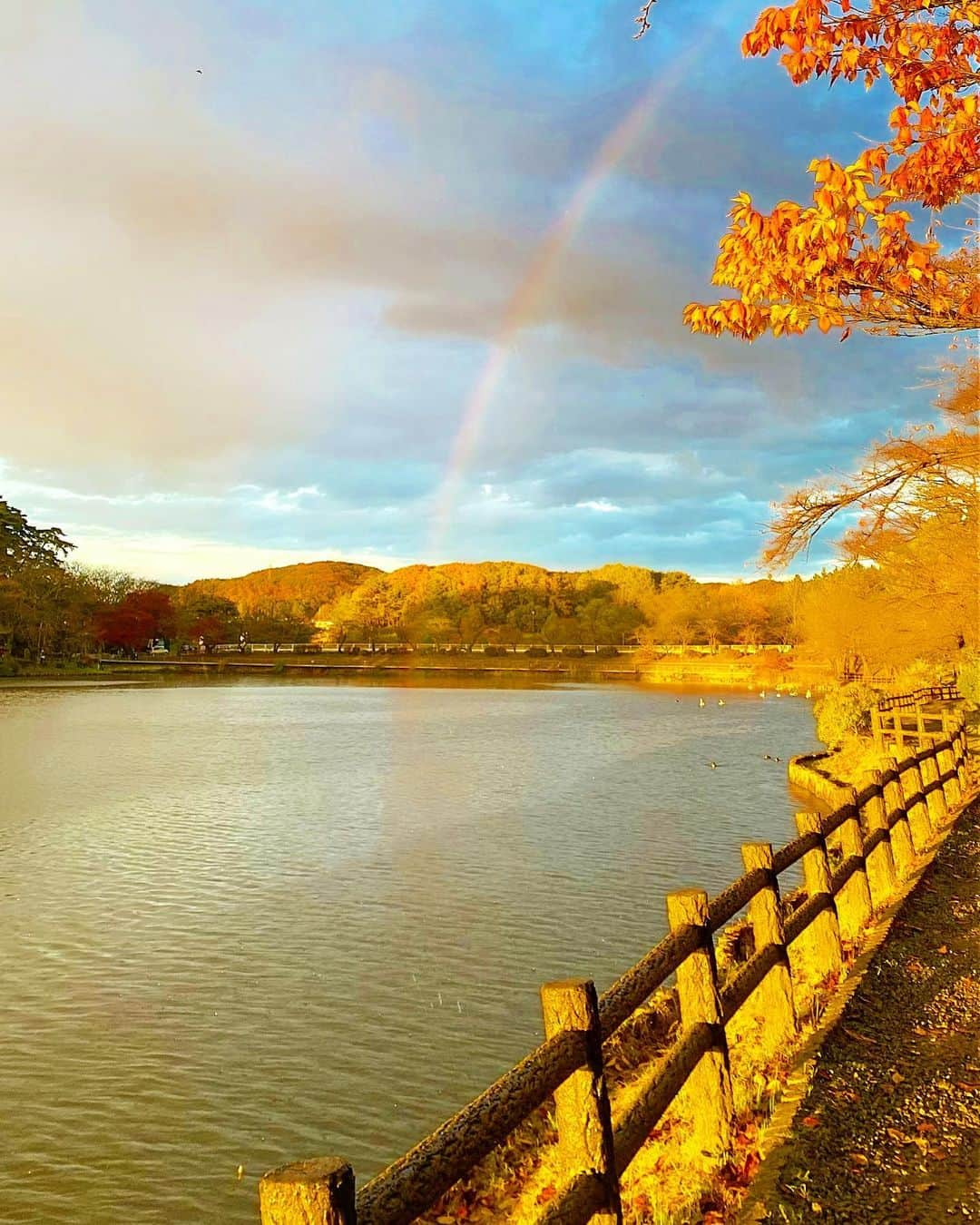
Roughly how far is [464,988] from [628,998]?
752 cm

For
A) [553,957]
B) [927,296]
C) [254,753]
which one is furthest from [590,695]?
[927,296]

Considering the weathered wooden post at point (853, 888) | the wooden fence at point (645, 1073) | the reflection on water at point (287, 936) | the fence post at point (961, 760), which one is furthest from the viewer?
the fence post at point (961, 760)

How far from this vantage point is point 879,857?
33.3 feet

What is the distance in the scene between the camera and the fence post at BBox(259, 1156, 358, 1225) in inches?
97.0

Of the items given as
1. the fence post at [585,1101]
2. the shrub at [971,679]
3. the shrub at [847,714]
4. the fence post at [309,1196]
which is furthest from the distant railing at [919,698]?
the fence post at [309,1196]

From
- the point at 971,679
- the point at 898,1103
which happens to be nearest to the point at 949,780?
the point at 898,1103

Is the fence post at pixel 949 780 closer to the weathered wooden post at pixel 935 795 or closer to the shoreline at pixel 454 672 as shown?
the weathered wooden post at pixel 935 795

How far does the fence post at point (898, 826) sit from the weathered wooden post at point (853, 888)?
117cm

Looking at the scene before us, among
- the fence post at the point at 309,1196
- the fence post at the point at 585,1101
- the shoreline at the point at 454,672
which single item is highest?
the fence post at the point at 309,1196

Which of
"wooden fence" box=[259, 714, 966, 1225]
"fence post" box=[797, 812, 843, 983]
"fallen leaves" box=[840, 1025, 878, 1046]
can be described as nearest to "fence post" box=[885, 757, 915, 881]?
"wooden fence" box=[259, 714, 966, 1225]

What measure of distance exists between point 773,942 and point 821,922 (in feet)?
4.56

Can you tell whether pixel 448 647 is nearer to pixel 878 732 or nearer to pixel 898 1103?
pixel 878 732

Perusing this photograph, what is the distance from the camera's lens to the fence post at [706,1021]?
521cm

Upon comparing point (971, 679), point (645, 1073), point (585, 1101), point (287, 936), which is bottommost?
point (287, 936)
